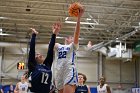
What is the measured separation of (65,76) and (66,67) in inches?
5.6

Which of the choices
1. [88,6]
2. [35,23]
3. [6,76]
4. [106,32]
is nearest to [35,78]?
[88,6]

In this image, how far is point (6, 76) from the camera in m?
18.4

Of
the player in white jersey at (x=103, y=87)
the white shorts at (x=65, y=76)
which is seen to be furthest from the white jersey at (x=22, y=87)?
the white shorts at (x=65, y=76)

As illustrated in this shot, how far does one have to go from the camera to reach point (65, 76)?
4520mm

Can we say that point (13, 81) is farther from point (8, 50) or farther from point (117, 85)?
point (117, 85)

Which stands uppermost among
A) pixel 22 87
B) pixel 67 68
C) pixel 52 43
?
pixel 52 43

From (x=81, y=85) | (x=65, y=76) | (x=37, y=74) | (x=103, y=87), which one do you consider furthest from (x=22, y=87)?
(x=37, y=74)

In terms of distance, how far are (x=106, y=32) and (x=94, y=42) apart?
116 inches

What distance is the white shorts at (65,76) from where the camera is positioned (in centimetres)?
448

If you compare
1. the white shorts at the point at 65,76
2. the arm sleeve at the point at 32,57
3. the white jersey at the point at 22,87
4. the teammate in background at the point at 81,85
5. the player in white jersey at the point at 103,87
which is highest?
the arm sleeve at the point at 32,57

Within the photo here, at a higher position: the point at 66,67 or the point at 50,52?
the point at 50,52

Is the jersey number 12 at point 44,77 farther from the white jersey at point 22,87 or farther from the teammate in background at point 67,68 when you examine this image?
the white jersey at point 22,87

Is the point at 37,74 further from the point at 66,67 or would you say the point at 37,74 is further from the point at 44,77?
the point at 66,67

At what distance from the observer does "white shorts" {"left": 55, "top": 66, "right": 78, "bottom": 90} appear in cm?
448
